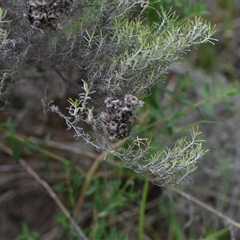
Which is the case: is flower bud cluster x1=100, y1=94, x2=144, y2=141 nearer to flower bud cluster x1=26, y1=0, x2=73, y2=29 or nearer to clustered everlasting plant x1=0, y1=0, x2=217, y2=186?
clustered everlasting plant x1=0, y1=0, x2=217, y2=186

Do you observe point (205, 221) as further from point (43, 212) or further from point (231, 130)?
point (43, 212)

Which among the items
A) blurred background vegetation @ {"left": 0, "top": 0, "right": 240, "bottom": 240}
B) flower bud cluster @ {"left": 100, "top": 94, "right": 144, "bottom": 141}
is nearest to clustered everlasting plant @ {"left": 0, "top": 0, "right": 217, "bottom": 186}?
flower bud cluster @ {"left": 100, "top": 94, "right": 144, "bottom": 141}

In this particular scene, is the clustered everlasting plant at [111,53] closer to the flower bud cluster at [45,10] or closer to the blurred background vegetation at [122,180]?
the flower bud cluster at [45,10]

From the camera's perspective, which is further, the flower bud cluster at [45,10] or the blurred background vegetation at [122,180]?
the blurred background vegetation at [122,180]

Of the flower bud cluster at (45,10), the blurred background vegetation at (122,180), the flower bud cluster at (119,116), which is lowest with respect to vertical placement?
the blurred background vegetation at (122,180)

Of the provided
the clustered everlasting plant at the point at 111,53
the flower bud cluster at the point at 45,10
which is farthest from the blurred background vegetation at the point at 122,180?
the flower bud cluster at the point at 45,10

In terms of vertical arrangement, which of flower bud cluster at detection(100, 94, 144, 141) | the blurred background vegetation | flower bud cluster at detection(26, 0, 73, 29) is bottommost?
the blurred background vegetation

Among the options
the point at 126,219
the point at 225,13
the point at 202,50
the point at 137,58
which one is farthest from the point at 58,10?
the point at 225,13

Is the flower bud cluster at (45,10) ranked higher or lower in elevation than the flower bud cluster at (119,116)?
higher
